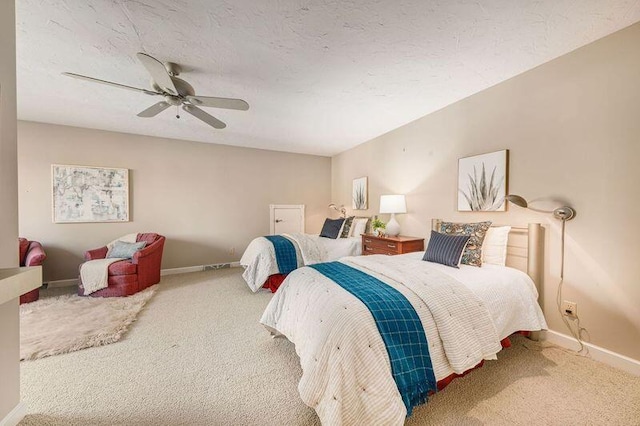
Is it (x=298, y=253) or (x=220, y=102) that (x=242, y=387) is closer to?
(x=298, y=253)

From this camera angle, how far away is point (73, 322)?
258 centimetres

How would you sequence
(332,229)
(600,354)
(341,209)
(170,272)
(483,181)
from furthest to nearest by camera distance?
(341,209) < (170,272) < (332,229) < (483,181) < (600,354)

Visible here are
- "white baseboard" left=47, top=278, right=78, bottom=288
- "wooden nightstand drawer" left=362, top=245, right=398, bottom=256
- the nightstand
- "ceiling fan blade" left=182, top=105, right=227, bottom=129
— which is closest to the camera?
"ceiling fan blade" left=182, top=105, right=227, bottom=129

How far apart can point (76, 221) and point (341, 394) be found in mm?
4918

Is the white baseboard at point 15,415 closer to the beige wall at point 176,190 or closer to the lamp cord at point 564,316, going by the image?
the beige wall at point 176,190

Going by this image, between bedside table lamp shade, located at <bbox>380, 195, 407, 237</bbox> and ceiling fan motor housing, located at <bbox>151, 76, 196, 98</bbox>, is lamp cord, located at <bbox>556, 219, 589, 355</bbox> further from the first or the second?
ceiling fan motor housing, located at <bbox>151, 76, 196, 98</bbox>

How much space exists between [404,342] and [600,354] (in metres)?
1.93

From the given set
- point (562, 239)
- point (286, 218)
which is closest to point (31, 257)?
point (286, 218)

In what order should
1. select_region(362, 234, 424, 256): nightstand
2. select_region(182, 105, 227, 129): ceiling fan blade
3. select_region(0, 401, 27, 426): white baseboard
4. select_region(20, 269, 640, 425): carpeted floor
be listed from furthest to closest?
select_region(362, 234, 424, 256): nightstand, select_region(182, 105, 227, 129): ceiling fan blade, select_region(20, 269, 640, 425): carpeted floor, select_region(0, 401, 27, 426): white baseboard

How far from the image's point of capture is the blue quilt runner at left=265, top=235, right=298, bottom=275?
346 cm

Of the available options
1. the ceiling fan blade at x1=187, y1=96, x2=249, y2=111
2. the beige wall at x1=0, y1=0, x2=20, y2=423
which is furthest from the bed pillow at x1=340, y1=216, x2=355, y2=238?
the beige wall at x1=0, y1=0, x2=20, y2=423

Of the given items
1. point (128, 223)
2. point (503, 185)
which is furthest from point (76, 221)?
point (503, 185)

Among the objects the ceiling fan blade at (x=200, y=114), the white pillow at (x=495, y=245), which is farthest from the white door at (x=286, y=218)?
the white pillow at (x=495, y=245)

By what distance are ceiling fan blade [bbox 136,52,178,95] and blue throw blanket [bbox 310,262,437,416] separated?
6.83ft
